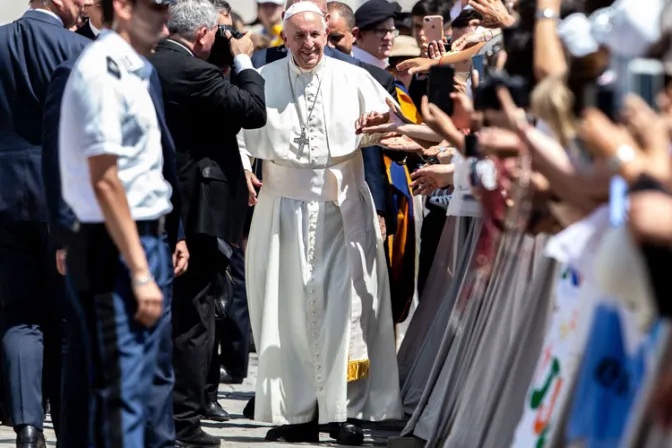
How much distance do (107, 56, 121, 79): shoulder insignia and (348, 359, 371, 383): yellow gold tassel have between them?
2775 mm

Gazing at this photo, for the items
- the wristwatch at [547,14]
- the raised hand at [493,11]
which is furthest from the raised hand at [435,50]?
the wristwatch at [547,14]

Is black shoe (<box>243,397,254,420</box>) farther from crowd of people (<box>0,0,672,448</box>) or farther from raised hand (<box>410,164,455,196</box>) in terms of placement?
raised hand (<box>410,164,455,196</box>)

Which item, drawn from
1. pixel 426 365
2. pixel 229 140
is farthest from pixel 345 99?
pixel 426 365

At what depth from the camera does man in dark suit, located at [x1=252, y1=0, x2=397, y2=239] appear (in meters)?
7.24

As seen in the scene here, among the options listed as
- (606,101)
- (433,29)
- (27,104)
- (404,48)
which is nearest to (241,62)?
(27,104)

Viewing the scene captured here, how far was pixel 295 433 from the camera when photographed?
6.99 m

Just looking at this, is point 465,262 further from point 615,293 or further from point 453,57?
point 615,293

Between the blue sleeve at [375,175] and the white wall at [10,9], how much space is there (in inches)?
314

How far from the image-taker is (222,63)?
708cm

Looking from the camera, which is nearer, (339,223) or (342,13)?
(339,223)

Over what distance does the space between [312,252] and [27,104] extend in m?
1.52

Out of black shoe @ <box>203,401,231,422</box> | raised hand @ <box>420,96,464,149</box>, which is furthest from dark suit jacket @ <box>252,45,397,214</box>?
raised hand @ <box>420,96,464,149</box>

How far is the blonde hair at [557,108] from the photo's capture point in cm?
362

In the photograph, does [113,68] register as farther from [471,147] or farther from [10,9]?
[10,9]
